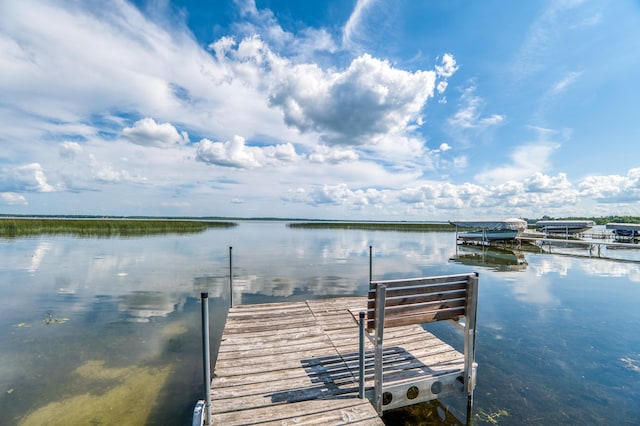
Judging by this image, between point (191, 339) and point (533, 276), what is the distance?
50.2 feet

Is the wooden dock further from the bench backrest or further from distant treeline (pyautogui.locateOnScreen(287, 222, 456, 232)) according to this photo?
distant treeline (pyautogui.locateOnScreen(287, 222, 456, 232))

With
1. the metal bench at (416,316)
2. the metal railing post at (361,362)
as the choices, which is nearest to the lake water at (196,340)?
the metal bench at (416,316)

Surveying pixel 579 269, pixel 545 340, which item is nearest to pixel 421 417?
pixel 545 340

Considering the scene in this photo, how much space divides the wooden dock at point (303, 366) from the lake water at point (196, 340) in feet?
2.83

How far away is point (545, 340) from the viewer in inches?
271

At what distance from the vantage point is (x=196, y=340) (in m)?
6.99

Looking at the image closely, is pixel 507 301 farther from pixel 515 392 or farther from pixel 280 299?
pixel 280 299

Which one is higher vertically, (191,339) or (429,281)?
(429,281)

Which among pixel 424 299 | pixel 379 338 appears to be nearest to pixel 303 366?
pixel 379 338

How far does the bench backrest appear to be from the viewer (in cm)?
356

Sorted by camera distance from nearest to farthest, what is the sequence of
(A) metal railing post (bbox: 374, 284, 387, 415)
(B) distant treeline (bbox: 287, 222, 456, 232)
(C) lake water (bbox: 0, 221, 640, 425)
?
(A) metal railing post (bbox: 374, 284, 387, 415)
(C) lake water (bbox: 0, 221, 640, 425)
(B) distant treeline (bbox: 287, 222, 456, 232)

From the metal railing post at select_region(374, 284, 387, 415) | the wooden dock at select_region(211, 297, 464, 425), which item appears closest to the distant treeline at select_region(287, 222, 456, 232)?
the wooden dock at select_region(211, 297, 464, 425)

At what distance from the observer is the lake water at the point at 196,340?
4.51m

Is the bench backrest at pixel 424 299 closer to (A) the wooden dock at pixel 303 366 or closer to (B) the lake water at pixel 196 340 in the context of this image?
(A) the wooden dock at pixel 303 366
